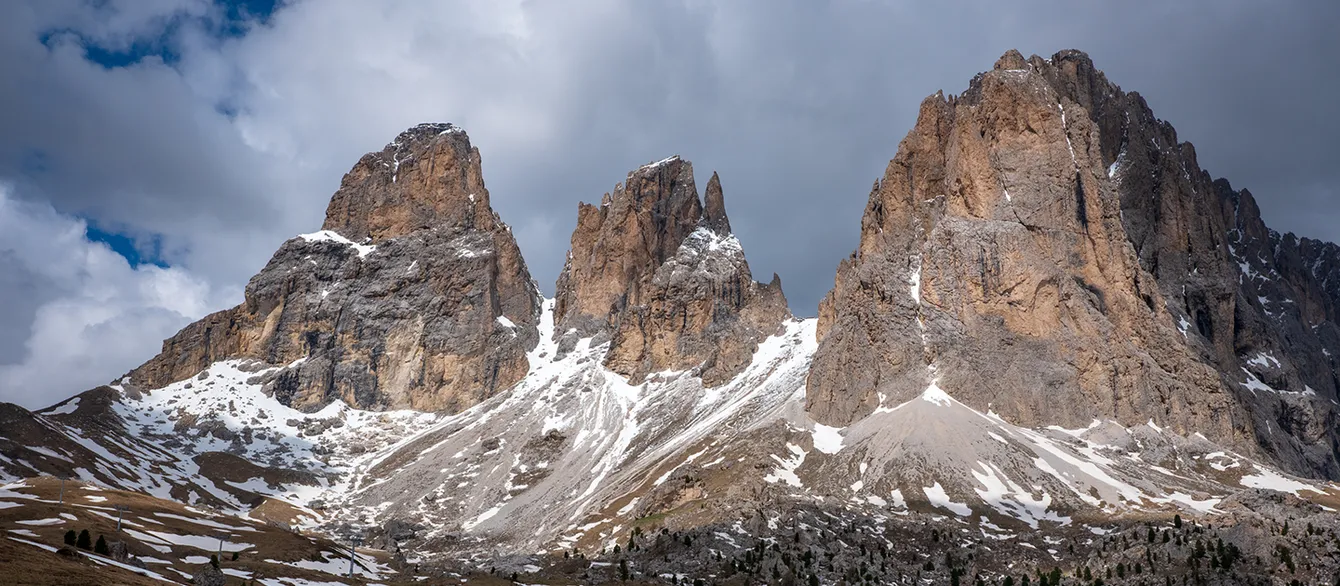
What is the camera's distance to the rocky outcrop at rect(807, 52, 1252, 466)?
148000mm

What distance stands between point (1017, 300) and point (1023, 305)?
111 cm

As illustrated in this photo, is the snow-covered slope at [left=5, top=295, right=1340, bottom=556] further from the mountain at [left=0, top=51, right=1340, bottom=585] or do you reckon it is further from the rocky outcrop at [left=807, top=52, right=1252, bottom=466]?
the rocky outcrop at [left=807, top=52, right=1252, bottom=466]

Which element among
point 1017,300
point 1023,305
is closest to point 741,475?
point 1017,300

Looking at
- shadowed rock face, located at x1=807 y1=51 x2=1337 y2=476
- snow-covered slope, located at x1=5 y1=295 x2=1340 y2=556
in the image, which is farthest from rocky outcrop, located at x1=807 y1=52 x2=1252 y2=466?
snow-covered slope, located at x1=5 y1=295 x2=1340 y2=556

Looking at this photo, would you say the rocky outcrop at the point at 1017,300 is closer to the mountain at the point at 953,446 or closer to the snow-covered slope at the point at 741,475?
the mountain at the point at 953,446

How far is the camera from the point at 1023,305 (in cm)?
15462

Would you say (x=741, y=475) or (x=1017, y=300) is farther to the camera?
(x=1017, y=300)

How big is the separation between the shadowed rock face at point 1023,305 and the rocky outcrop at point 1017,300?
0.72ft

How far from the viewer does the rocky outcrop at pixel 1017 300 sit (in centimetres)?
14800

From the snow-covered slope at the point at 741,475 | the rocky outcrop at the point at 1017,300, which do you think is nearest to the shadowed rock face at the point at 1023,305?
the rocky outcrop at the point at 1017,300

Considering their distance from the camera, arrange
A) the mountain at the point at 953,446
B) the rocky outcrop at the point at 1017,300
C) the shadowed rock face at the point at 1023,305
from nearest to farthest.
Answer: the mountain at the point at 953,446
the rocky outcrop at the point at 1017,300
the shadowed rock face at the point at 1023,305

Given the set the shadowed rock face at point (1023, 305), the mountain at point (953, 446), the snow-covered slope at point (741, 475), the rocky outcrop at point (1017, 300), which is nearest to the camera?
the mountain at point (953, 446)

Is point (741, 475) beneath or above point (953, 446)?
beneath

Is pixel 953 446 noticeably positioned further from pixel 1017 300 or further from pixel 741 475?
pixel 1017 300
